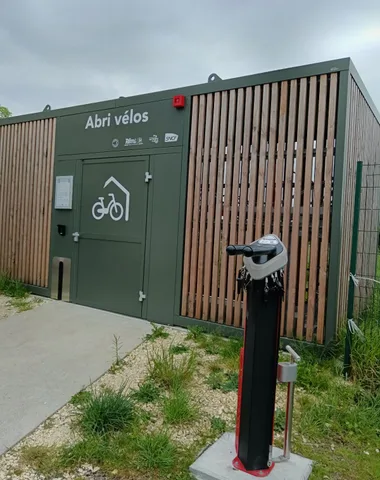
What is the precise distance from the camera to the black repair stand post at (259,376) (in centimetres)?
174

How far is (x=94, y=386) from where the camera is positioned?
2.80 meters

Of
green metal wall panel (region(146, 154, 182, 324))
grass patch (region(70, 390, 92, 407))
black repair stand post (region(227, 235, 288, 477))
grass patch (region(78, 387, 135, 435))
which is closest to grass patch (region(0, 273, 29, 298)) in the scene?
green metal wall panel (region(146, 154, 182, 324))

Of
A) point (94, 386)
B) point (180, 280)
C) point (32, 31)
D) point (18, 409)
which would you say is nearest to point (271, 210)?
point (180, 280)

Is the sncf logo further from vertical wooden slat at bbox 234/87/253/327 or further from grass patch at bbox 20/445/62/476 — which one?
grass patch at bbox 20/445/62/476

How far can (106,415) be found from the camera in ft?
7.21

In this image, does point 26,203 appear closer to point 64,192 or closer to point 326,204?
point 64,192

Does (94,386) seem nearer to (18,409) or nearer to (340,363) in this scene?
(18,409)

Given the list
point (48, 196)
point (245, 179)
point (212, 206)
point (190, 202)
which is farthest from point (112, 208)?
point (245, 179)

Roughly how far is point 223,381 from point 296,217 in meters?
1.73

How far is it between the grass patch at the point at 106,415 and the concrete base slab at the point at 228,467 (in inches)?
22.5

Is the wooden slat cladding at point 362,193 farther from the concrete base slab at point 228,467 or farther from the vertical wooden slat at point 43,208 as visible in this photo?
the vertical wooden slat at point 43,208

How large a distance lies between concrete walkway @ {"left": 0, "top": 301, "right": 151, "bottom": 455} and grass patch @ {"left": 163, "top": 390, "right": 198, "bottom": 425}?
2.58 feet

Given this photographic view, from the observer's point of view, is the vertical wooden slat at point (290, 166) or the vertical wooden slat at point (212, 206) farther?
the vertical wooden slat at point (212, 206)

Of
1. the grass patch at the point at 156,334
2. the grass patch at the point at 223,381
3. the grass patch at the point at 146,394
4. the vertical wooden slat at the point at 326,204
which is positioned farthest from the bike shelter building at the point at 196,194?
the grass patch at the point at 146,394
